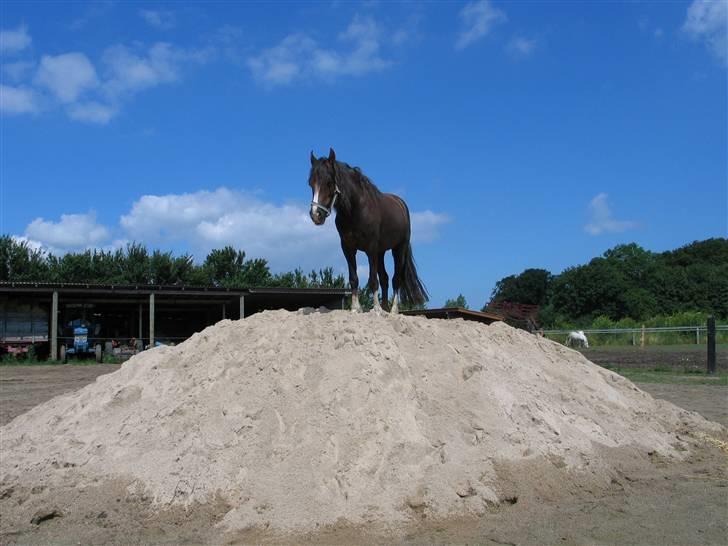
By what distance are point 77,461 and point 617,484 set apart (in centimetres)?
457

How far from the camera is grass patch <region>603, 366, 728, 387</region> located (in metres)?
13.9

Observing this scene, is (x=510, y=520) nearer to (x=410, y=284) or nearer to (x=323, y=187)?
(x=323, y=187)

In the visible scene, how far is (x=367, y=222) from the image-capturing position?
6730mm

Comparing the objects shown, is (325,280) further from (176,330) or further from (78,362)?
(78,362)

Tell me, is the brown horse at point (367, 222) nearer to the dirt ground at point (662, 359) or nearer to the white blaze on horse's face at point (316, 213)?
the white blaze on horse's face at point (316, 213)

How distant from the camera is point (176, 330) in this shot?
29500 mm

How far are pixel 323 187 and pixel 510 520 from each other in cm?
340

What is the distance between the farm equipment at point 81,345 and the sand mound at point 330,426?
1495 cm

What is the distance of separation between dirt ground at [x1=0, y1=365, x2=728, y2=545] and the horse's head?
2776 millimetres

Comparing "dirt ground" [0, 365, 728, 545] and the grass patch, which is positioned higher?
"dirt ground" [0, 365, 728, 545]

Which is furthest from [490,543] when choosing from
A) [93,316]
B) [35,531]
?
[93,316]

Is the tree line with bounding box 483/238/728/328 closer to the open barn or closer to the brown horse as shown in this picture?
the open barn

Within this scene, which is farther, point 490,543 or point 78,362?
point 78,362

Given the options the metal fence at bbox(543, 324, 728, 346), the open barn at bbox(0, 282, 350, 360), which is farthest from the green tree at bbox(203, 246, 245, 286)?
the metal fence at bbox(543, 324, 728, 346)
